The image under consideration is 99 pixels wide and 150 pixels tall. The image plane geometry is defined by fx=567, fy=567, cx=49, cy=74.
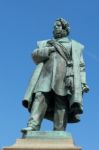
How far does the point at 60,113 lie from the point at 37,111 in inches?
22.6

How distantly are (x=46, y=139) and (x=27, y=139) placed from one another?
0.44 m

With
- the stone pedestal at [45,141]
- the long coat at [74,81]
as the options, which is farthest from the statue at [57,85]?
the stone pedestal at [45,141]

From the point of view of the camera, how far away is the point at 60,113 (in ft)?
46.0

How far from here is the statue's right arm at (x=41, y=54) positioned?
48.3 ft

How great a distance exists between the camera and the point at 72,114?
14.2 metres

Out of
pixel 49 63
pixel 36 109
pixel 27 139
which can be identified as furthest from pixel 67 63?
pixel 27 139

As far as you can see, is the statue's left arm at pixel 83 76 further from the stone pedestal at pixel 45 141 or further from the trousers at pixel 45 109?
the stone pedestal at pixel 45 141

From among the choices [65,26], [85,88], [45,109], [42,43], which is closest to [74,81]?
[85,88]

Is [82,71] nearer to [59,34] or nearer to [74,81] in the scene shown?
[74,81]

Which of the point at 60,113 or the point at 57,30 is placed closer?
the point at 60,113

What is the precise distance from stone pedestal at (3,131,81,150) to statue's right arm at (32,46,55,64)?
7.31ft

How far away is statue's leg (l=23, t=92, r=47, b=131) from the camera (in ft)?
45.1

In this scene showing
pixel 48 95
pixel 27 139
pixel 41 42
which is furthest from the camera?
pixel 41 42

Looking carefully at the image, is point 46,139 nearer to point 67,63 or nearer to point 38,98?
point 38,98
